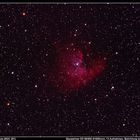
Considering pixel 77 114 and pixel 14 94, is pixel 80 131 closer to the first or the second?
pixel 77 114

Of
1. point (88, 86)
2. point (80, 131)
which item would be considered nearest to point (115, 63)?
point (88, 86)

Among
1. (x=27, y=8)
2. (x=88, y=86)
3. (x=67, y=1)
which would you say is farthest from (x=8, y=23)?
(x=88, y=86)

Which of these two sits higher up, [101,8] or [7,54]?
[101,8]

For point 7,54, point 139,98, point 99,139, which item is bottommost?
point 99,139
